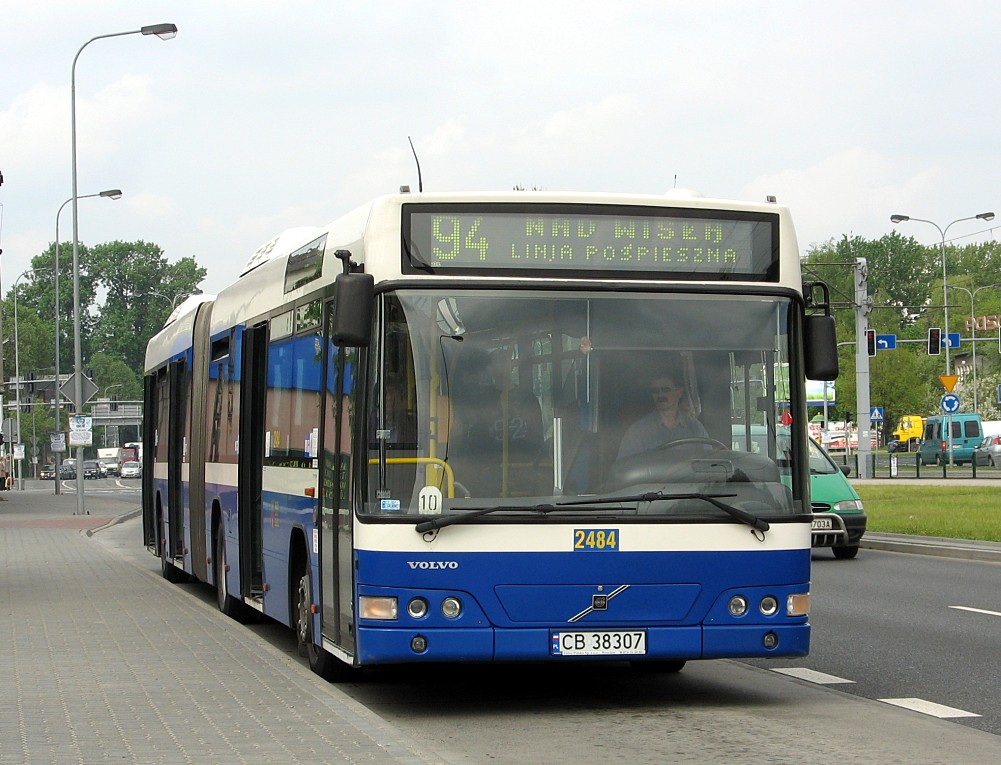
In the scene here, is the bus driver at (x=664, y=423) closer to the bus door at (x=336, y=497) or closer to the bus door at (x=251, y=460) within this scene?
the bus door at (x=336, y=497)

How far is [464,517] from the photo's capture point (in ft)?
29.8

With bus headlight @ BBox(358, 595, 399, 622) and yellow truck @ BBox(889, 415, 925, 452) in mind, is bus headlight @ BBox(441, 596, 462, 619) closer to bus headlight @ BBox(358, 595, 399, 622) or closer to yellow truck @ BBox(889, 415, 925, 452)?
bus headlight @ BBox(358, 595, 399, 622)

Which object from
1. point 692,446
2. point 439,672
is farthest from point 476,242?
point 439,672

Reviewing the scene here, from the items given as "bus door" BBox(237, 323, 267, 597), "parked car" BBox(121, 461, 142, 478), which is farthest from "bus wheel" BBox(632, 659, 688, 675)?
"parked car" BBox(121, 461, 142, 478)

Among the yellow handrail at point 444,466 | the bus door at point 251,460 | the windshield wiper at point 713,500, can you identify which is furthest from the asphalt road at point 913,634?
the bus door at point 251,460

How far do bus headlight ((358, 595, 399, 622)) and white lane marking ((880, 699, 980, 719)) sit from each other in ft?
10.2

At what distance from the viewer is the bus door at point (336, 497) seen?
31.5 ft

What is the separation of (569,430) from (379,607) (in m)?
1.42

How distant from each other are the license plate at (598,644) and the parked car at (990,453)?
2433 inches

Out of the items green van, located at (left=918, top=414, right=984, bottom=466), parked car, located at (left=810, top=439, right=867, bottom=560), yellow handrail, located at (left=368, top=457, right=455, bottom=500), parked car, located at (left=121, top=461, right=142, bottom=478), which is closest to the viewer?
yellow handrail, located at (left=368, top=457, right=455, bottom=500)

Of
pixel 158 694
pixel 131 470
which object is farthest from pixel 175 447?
pixel 131 470

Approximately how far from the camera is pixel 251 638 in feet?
41.9

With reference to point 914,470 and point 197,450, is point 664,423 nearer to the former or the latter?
point 197,450

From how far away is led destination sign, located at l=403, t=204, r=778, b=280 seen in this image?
9.47 metres
